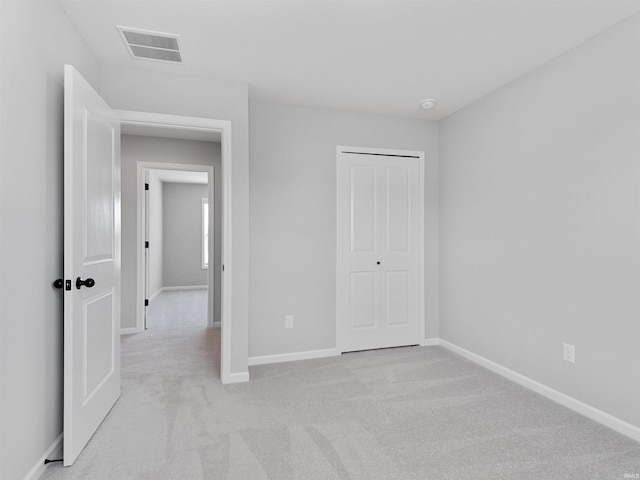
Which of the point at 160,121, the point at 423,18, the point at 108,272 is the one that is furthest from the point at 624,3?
the point at 108,272

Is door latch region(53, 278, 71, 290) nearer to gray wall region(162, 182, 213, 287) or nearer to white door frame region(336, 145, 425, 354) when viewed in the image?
white door frame region(336, 145, 425, 354)

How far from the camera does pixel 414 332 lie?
409 centimetres

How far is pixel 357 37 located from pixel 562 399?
9.58 ft

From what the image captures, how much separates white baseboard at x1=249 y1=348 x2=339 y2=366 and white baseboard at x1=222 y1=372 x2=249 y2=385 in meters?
0.40

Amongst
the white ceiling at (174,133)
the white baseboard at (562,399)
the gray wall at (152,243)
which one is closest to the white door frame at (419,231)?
the white baseboard at (562,399)

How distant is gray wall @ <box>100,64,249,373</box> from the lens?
2910 mm

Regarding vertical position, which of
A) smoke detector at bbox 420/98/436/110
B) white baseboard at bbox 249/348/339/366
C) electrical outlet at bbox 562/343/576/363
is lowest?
white baseboard at bbox 249/348/339/366

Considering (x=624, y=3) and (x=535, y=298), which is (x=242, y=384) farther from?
(x=624, y=3)

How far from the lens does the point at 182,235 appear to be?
8648mm

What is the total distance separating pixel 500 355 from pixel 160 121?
3470 millimetres

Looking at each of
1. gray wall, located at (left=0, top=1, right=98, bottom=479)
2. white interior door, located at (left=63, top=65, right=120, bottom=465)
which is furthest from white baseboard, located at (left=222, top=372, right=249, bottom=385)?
gray wall, located at (left=0, top=1, right=98, bottom=479)

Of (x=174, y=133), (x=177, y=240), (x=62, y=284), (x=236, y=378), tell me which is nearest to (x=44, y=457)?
(x=62, y=284)

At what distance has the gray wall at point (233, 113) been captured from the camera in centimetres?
291

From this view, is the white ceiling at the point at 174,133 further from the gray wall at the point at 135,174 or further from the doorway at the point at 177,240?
the doorway at the point at 177,240
